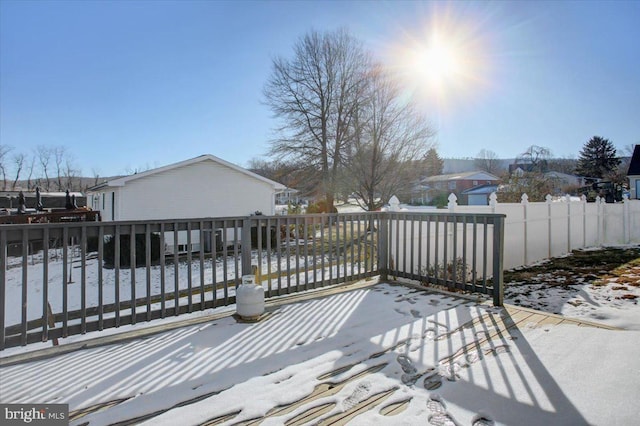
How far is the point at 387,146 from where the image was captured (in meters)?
13.4

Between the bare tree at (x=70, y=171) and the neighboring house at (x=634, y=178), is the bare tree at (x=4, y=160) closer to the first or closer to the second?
the bare tree at (x=70, y=171)

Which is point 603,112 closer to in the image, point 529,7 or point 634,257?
point 634,257

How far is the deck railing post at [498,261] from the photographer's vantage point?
3.62 m

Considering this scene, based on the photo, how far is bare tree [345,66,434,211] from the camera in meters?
13.4

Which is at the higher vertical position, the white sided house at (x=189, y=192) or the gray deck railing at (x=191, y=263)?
the white sided house at (x=189, y=192)

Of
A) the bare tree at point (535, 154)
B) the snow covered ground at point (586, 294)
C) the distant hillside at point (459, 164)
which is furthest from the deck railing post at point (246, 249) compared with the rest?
the distant hillside at point (459, 164)

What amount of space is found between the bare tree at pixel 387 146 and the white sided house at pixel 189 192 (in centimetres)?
388

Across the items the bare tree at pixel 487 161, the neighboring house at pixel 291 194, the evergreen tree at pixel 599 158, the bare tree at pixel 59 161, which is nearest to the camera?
the neighboring house at pixel 291 194

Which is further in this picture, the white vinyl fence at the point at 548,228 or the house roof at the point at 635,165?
the house roof at the point at 635,165

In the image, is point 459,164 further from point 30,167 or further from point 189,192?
point 30,167

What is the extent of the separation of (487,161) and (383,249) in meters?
54.0

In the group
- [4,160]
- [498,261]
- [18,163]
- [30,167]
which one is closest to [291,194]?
[498,261]

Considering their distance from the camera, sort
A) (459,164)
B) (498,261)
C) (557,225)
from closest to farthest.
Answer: (498,261)
(557,225)
(459,164)

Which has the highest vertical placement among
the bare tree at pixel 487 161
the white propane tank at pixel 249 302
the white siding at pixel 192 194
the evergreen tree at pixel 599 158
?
the bare tree at pixel 487 161
